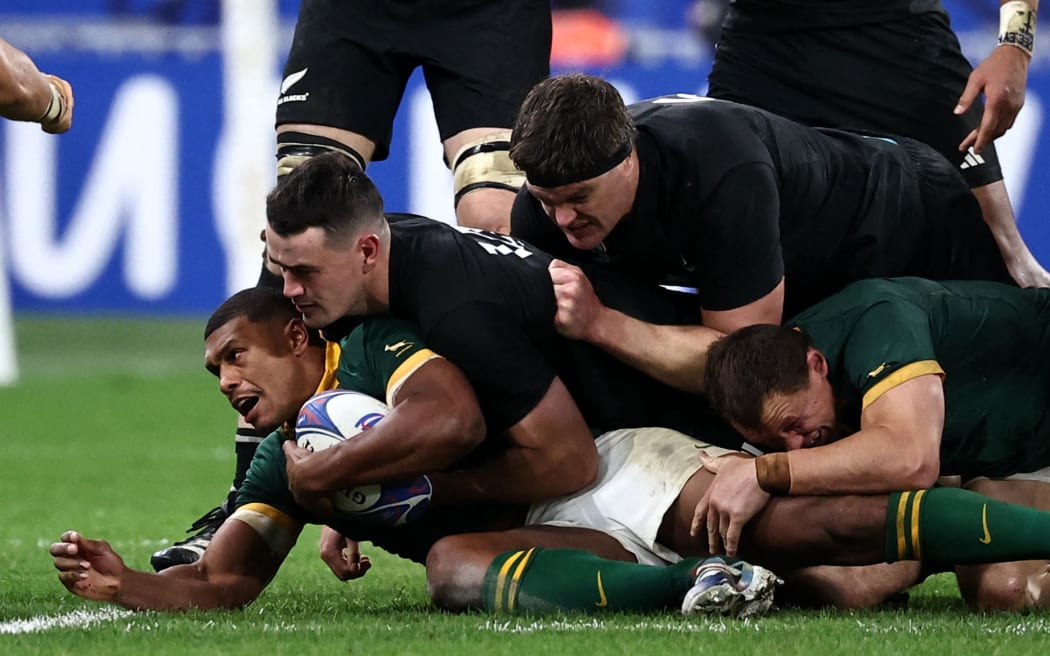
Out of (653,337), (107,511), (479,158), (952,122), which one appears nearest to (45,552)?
(107,511)

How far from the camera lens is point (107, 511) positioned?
22.5ft

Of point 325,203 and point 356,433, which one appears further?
point 325,203

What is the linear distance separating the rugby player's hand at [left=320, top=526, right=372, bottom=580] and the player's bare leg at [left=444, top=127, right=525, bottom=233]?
3.90ft

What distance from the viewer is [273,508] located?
15.5 feet

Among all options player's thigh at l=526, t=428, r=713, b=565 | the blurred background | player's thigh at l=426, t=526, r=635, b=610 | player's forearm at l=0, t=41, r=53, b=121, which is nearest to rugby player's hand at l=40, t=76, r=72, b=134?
player's forearm at l=0, t=41, r=53, b=121

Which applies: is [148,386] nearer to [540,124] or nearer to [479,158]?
[479,158]

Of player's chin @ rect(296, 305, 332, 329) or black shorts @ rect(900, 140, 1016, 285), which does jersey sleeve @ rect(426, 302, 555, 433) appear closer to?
player's chin @ rect(296, 305, 332, 329)

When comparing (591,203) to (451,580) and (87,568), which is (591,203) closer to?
(451,580)

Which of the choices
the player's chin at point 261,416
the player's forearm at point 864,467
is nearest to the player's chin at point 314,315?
the player's chin at point 261,416

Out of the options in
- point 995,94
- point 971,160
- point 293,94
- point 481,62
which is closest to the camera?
point 995,94

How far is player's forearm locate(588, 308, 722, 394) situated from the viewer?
15.5 feet

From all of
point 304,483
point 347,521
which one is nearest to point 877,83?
point 347,521

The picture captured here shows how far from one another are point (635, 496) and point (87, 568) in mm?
1323

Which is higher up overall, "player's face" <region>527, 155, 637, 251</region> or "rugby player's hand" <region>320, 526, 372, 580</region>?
"player's face" <region>527, 155, 637, 251</region>
